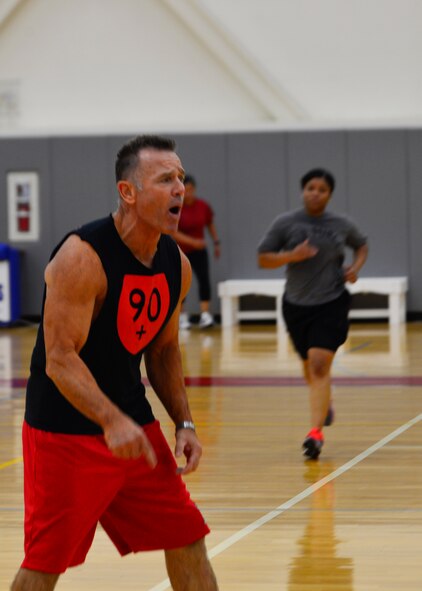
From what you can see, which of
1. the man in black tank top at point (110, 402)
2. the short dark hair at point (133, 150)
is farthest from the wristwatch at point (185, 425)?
the short dark hair at point (133, 150)

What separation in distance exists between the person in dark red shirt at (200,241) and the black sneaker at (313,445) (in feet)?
32.7

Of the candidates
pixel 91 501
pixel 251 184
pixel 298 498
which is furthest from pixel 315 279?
pixel 251 184

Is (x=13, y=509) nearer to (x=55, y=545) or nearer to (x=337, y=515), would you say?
(x=337, y=515)

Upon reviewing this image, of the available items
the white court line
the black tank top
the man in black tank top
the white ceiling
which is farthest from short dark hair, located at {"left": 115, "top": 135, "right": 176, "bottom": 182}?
the white ceiling

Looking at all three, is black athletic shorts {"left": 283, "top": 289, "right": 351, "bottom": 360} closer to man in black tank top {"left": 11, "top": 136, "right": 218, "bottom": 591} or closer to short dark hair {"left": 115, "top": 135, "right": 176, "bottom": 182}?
man in black tank top {"left": 11, "top": 136, "right": 218, "bottom": 591}

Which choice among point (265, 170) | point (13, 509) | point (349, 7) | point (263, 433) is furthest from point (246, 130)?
point (13, 509)

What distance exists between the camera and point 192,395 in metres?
11.4

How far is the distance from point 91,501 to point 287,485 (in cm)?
363

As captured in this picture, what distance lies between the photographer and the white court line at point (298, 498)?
5751 mm

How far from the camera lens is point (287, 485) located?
7297 millimetres

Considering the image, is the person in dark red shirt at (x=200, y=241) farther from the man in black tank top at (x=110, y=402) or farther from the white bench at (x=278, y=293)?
the man in black tank top at (x=110, y=402)

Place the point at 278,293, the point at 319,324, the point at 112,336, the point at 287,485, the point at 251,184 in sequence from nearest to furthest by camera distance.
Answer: the point at 112,336 → the point at 287,485 → the point at 319,324 → the point at 278,293 → the point at 251,184

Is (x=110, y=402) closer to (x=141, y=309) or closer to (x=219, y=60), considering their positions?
(x=141, y=309)

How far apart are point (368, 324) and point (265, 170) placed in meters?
2.75
